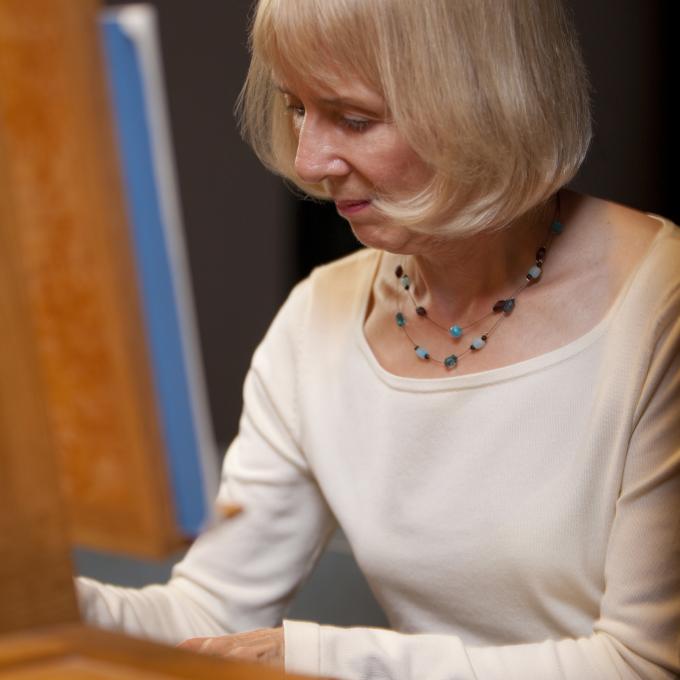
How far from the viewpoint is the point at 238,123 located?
2.72 ft

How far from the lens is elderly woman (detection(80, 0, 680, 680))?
2.42 ft

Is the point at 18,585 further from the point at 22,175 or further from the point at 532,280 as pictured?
the point at 532,280

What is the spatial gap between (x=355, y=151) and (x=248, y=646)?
38 cm

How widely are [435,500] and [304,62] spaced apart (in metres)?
0.35

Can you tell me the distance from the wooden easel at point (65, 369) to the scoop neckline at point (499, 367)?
7.4 inches

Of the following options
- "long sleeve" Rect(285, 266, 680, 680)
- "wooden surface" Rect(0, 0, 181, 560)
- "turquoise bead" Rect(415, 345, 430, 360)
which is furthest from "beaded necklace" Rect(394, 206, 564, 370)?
"wooden surface" Rect(0, 0, 181, 560)

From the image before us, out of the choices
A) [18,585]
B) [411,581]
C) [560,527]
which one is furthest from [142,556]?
[560,527]

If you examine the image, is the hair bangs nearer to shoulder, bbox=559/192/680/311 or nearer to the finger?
shoulder, bbox=559/192/680/311

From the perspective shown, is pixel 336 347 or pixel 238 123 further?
pixel 336 347

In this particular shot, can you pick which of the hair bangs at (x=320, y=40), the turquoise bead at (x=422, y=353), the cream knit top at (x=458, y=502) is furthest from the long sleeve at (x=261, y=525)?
the hair bangs at (x=320, y=40)

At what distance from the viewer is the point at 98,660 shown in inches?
31.4

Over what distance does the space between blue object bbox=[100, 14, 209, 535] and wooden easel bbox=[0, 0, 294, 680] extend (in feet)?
0.04

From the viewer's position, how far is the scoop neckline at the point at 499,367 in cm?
79

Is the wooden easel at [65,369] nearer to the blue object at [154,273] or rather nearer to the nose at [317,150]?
the blue object at [154,273]
